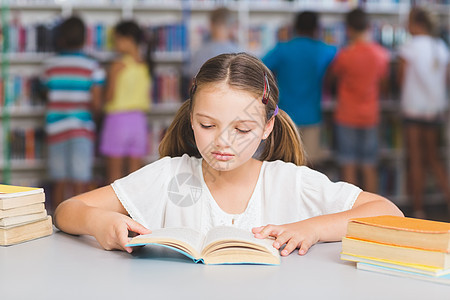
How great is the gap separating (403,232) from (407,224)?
5 cm

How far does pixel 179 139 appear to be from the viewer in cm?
175

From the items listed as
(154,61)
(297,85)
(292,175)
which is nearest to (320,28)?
(297,85)

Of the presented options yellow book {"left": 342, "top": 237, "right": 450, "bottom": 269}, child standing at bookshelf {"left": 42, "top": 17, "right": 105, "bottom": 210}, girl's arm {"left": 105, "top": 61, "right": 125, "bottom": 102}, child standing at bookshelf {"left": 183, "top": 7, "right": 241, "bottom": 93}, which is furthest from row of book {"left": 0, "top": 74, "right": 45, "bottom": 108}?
yellow book {"left": 342, "top": 237, "right": 450, "bottom": 269}

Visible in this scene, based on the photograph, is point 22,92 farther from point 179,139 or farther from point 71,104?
point 179,139

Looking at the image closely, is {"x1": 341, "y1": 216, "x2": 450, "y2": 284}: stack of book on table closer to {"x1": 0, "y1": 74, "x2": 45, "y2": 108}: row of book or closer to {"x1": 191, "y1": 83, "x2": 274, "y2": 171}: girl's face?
{"x1": 191, "y1": 83, "x2": 274, "y2": 171}: girl's face

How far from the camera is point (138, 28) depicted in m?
4.07

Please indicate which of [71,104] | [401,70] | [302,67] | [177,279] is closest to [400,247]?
[177,279]

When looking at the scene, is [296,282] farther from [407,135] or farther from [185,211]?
[407,135]

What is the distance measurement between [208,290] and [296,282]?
6.3 inches

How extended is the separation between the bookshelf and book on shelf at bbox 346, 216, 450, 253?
3303 millimetres

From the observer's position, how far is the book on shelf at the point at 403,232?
1.08 m

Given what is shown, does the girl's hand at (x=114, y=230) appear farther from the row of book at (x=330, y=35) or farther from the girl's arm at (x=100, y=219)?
the row of book at (x=330, y=35)

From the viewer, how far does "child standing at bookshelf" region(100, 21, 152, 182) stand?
409cm

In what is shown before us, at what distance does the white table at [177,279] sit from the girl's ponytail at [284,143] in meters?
0.48
